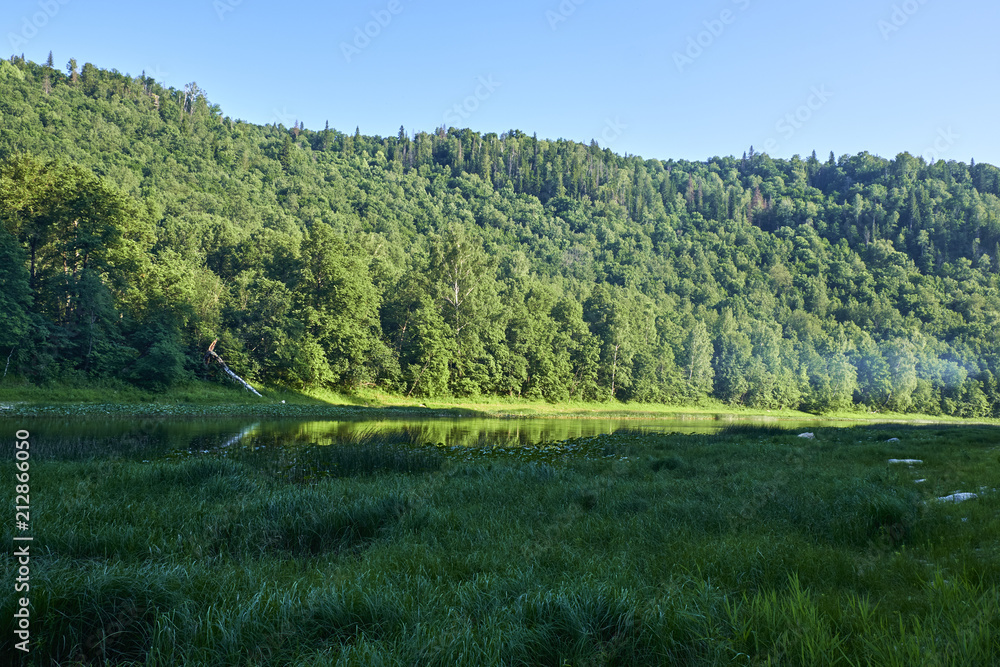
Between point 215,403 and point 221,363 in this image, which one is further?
point 221,363

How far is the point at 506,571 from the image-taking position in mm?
4754

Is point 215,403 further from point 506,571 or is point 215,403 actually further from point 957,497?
point 957,497

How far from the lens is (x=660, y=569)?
15.9 ft

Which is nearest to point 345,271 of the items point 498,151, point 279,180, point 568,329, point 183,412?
point 183,412

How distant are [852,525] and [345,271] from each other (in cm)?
5313

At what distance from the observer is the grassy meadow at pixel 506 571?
3156 millimetres

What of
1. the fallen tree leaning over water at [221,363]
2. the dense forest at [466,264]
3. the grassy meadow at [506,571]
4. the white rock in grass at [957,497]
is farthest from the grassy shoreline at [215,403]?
the white rock in grass at [957,497]

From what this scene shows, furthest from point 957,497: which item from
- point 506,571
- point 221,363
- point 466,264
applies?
point 466,264

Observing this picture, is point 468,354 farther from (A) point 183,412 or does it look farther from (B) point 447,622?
(B) point 447,622

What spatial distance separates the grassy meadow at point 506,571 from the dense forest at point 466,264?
126 ft

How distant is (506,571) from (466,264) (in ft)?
203

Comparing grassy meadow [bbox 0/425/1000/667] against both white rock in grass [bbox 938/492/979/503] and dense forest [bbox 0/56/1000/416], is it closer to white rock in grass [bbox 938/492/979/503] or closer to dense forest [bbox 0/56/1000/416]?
white rock in grass [bbox 938/492/979/503]

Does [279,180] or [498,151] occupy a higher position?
[498,151]

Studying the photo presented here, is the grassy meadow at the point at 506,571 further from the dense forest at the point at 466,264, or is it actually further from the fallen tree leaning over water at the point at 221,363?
the dense forest at the point at 466,264
